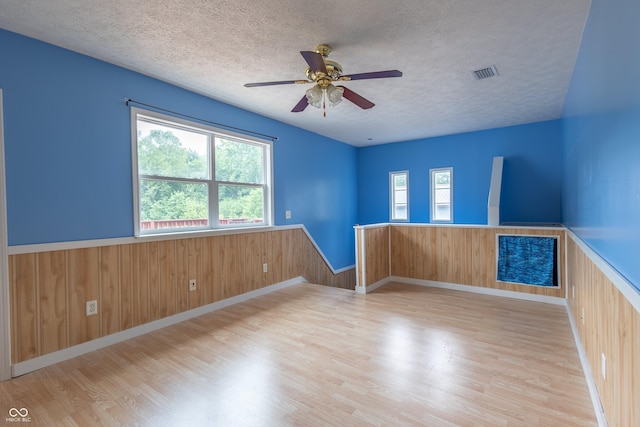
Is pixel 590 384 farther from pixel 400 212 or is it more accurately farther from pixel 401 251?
pixel 400 212

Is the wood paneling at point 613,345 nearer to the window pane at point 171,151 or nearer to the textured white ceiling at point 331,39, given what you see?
the textured white ceiling at point 331,39

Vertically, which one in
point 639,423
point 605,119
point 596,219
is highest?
point 605,119

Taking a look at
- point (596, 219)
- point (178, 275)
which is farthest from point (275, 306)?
point (596, 219)

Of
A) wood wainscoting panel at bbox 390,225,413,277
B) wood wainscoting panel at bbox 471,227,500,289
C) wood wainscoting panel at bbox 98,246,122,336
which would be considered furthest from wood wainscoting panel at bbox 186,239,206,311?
wood wainscoting panel at bbox 471,227,500,289

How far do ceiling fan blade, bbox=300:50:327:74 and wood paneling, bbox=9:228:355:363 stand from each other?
7.90 ft

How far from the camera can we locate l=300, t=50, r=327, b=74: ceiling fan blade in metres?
2.07

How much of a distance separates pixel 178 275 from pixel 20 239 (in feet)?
4.53

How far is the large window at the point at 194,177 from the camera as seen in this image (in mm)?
3170

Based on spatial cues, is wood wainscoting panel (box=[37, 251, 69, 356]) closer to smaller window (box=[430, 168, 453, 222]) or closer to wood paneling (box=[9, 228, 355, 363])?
wood paneling (box=[9, 228, 355, 363])

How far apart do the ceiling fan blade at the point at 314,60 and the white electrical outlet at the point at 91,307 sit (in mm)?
2789

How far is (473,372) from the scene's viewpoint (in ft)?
7.36

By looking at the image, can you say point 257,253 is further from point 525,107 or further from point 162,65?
point 525,107

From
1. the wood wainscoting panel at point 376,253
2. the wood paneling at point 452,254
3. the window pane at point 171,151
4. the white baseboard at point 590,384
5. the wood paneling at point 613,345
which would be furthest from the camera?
the wood wainscoting panel at point 376,253

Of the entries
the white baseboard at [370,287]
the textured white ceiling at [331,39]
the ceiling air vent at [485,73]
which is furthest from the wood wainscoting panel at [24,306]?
the ceiling air vent at [485,73]
